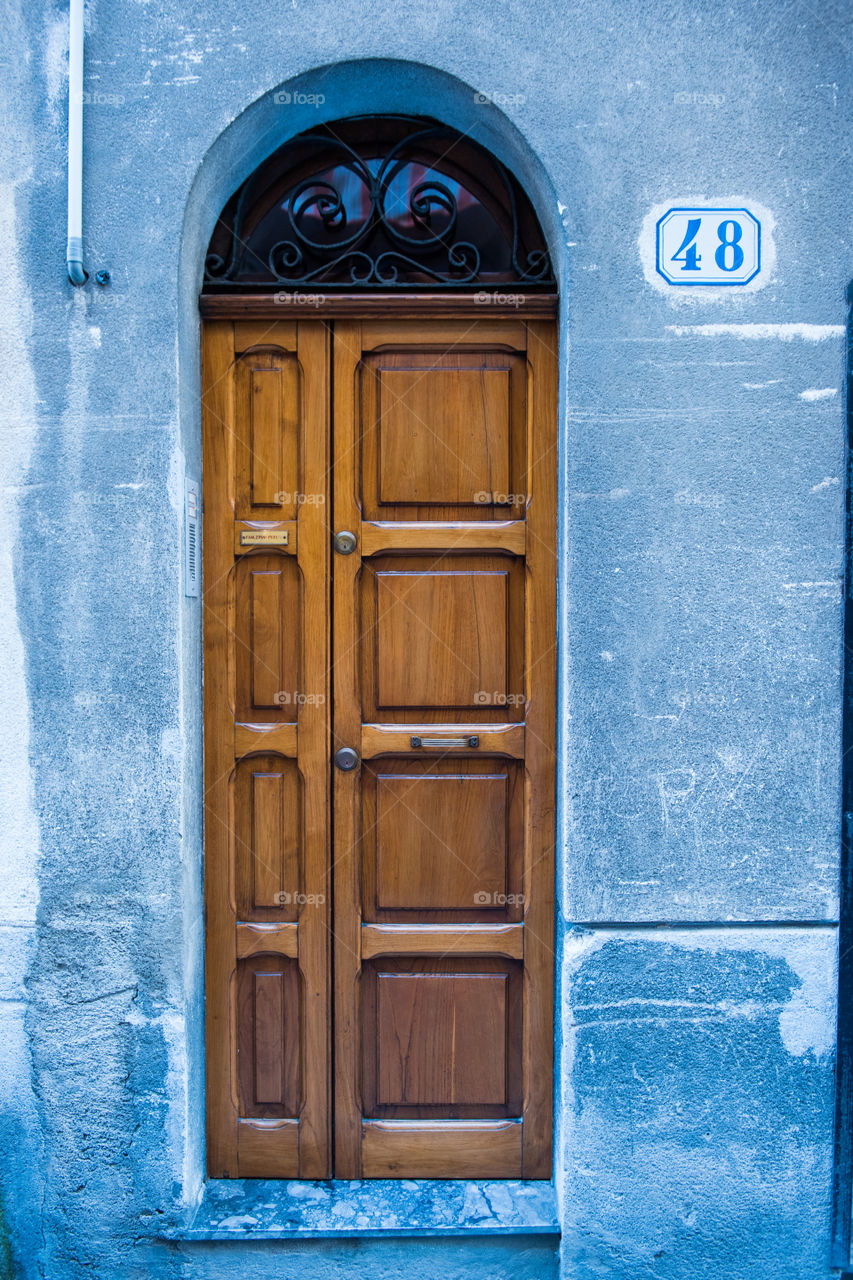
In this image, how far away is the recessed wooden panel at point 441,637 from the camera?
2.73m

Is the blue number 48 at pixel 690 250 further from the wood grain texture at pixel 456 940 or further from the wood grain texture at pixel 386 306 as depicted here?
the wood grain texture at pixel 456 940

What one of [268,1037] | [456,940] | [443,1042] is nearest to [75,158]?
[456,940]

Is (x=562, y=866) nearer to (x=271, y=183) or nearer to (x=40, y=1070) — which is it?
(x=40, y=1070)

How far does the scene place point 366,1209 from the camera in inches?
102

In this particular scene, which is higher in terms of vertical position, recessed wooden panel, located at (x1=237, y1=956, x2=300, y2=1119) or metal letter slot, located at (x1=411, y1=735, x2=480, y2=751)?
metal letter slot, located at (x1=411, y1=735, x2=480, y2=751)

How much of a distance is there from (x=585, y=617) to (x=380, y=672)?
29.6 inches

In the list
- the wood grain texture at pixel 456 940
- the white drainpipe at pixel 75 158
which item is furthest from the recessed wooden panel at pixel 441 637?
the white drainpipe at pixel 75 158

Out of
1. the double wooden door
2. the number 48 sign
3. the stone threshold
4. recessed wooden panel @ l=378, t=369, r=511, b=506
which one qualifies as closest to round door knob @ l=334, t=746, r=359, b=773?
the double wooden door

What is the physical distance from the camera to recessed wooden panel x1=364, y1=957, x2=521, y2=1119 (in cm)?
275

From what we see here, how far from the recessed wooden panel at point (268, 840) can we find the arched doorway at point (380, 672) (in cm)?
1

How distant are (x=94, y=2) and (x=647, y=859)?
130 inches

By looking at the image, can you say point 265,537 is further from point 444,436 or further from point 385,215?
point 385,215

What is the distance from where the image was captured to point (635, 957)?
8.25ft

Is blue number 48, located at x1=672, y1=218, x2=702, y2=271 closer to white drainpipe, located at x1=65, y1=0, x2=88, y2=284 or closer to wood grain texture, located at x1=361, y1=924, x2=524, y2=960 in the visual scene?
white drainpipe, located at x1=65, y1=0, x2=88, y2=284
